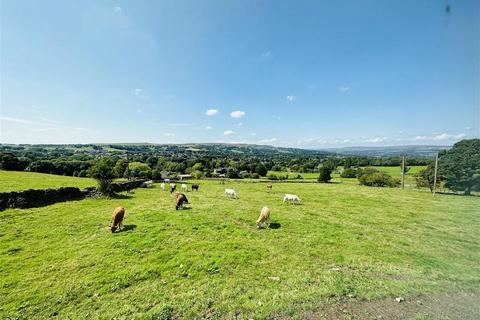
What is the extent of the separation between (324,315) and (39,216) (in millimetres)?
20493

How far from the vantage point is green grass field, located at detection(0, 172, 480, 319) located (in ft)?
21.9

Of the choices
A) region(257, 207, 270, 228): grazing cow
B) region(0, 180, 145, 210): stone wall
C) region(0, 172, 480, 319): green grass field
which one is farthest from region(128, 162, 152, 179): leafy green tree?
region(257, 207, 270, 228): grazing cow

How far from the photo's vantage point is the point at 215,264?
29.5ft

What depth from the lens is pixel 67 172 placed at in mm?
68938

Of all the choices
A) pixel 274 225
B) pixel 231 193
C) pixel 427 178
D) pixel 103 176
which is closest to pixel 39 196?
pixel 103 176

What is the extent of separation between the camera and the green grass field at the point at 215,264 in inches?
263

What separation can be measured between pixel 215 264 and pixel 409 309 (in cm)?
669

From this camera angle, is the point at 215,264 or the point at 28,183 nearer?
the point at 215,264

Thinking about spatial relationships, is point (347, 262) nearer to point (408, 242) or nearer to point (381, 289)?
point (381, 289)

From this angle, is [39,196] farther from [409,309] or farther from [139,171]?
[139,171]

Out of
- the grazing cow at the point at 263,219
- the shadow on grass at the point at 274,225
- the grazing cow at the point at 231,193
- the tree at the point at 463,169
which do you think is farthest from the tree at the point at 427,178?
the grazing cow at the point at 263,219

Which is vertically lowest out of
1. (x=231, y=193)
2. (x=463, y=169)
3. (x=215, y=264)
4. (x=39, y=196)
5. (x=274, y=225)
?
(x=231, y=193)

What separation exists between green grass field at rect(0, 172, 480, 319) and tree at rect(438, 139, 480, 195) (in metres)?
27.0

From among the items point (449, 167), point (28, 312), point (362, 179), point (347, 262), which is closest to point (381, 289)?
point (347, 262)
